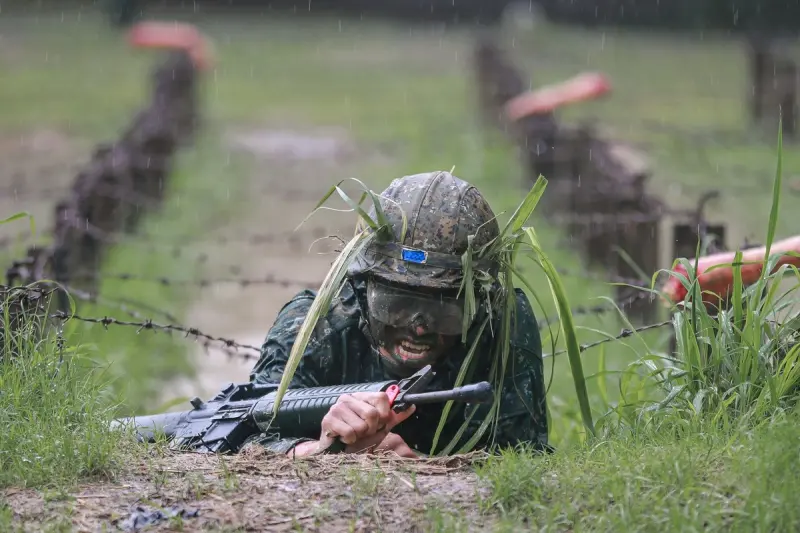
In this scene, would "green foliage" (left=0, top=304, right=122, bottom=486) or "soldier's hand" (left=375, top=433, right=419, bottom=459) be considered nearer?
"green foliage" (left=0, top=304, right=122, bottom=486)

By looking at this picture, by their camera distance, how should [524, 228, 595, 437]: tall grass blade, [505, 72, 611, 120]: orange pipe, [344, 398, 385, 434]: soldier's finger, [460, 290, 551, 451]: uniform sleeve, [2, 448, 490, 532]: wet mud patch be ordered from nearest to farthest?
[2, 448, 490, 532]: wet mud patch < [344, 398, 385, 434]: soldier's finger < [524, 228, 595, 437]: tall grass blade < [460, 290, 551, 451]: uniform sleeve < [505, 72, 611, 120]: orange pipe

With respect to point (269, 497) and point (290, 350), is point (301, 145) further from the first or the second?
point (269, 497)

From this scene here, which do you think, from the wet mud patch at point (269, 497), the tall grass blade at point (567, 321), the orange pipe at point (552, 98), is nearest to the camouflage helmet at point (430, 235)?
the tall grass blade at point (567, 321)

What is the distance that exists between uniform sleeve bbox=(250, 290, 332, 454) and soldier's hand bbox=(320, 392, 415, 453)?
573 mm

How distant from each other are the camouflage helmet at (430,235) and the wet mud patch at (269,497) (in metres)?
0.71

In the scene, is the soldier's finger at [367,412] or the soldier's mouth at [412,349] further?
the soldier's mouth at [412,349]

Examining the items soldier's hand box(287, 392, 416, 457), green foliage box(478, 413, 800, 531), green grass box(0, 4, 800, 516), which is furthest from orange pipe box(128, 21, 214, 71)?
green foliage box(478, 413, 800, 531)

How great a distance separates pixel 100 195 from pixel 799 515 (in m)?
8.62

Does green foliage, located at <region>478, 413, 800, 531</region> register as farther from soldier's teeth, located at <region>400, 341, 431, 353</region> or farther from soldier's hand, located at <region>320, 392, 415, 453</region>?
soldier's teeth, located at <region>400, 341, 431, 353</region>

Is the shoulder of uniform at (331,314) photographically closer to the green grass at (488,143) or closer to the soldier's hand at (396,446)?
the soldier's hand at (396,446)

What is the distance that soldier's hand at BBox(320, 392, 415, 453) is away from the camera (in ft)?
14.9

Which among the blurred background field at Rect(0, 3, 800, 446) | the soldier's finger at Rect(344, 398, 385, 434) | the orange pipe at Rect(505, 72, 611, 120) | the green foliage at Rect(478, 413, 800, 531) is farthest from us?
the orange pipe at Rect(505, 72, 611, 120)

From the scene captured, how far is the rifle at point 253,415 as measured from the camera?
459cm

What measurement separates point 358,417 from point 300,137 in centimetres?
1860
